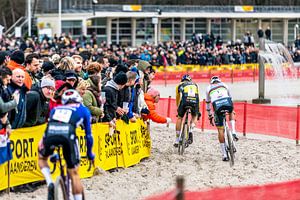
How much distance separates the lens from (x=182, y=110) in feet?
56.4

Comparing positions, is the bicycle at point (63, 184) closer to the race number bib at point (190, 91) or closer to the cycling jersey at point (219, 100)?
the cycling jersey at point (219, 100)

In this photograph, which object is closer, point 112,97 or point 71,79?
point 71,79

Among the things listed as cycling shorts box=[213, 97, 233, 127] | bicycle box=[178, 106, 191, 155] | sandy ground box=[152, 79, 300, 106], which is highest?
cycling shorts box=[213, 97, 233, 127]

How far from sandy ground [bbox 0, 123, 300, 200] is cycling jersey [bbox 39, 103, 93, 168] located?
6.11 ft

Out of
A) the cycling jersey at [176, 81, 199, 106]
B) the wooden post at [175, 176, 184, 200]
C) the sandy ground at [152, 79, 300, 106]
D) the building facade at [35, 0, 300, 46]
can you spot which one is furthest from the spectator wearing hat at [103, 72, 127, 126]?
the building facade at [35, 0, 300, 46]

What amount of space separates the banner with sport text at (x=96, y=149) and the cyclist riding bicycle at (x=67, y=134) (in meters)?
1.79

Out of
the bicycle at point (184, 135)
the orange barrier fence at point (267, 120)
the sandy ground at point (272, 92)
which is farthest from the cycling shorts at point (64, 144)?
the sandy ground at point (272, 92)

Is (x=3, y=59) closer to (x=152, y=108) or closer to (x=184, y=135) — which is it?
(x=152, y=108)

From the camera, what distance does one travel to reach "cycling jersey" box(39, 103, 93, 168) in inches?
405

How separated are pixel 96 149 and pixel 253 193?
613 centimetres

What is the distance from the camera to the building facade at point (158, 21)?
7544cm

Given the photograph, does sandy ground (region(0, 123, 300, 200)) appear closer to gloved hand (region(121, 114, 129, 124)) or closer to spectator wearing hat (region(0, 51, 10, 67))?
gloved hand (region(121, 114, 129, 124))

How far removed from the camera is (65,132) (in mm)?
10281

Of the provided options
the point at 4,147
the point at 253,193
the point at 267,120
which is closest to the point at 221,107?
the point at 4,147
